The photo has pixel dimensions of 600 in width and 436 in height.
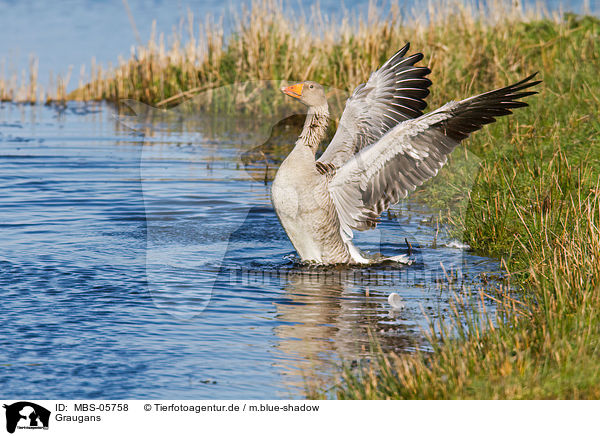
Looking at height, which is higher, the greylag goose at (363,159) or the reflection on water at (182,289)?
the greylag goose at (363,159)

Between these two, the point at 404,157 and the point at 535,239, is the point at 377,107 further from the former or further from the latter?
the point at 535,239

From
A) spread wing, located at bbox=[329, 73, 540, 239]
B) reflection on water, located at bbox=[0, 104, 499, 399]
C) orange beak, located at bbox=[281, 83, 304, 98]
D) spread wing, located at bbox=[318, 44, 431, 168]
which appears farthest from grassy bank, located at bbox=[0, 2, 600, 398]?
orange beak, located at bbox=[281, 83, 304, 98]

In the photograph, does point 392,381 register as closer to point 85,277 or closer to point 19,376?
point 19,376

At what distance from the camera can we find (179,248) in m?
8.59

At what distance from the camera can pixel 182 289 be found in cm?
696

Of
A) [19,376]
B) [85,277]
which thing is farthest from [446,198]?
[19,376]

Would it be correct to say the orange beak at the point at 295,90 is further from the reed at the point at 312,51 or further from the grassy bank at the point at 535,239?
the reed at the point at 312,51

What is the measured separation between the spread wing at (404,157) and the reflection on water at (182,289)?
0.67 meters

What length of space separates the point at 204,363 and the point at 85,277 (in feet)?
8.08

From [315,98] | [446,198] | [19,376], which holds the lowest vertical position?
[19,376]
